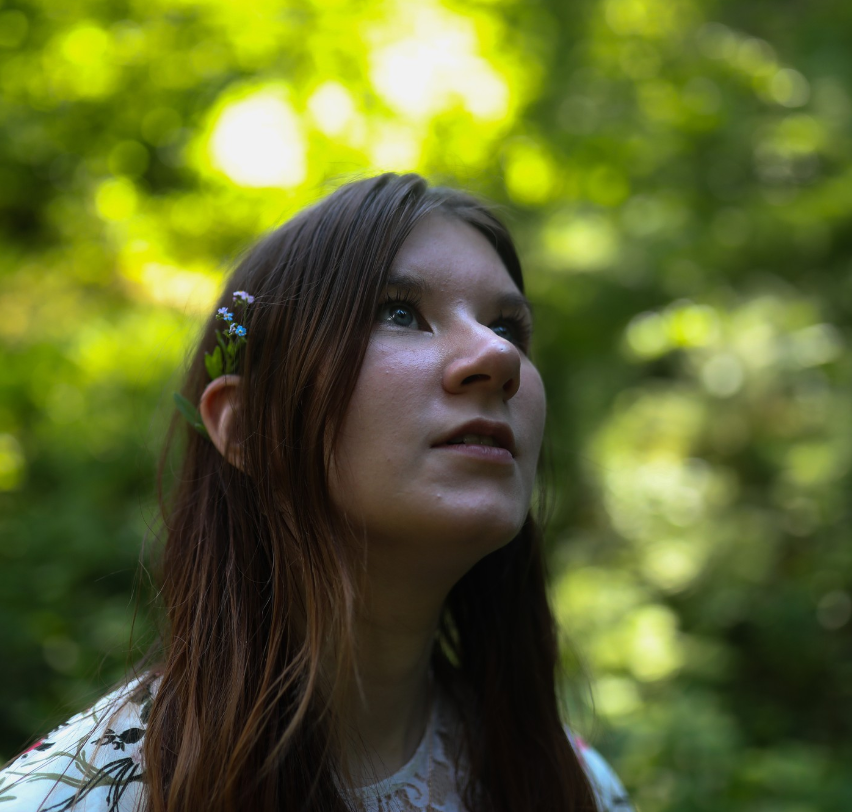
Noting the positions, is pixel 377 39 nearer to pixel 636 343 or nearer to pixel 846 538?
pixel 636 343

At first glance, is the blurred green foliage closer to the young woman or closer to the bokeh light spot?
the bokeh light spot

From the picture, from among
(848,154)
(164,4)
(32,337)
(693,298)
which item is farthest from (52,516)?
(848,154)

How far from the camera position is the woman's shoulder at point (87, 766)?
1271 mm

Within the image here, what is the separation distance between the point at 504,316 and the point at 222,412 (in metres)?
0.65

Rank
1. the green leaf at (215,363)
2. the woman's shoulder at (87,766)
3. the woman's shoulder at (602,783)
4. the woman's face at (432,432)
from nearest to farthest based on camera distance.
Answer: the woman's shoulder at (87,766)
the woman's face at (432,432)
the green leaf at (215,363)
the woman's shoulder at (602,783)

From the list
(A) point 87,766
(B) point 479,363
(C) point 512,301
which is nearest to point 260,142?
(C) point 512,301

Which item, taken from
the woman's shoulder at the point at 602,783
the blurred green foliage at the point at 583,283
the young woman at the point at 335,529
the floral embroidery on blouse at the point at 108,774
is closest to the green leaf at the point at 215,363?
the young woman at the point at 335,529

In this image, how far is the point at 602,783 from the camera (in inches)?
75.7

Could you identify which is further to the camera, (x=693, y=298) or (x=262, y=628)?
(x=693, y=298)

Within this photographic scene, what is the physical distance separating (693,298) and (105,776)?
15.3 ft

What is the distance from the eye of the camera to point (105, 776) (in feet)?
4.31

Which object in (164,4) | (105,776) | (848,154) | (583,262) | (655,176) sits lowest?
(105,776)

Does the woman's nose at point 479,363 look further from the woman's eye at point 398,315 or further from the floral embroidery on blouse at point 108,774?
the floral embroidery on blouse at point 108,774

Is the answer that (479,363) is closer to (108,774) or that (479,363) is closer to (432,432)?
(432,432)
